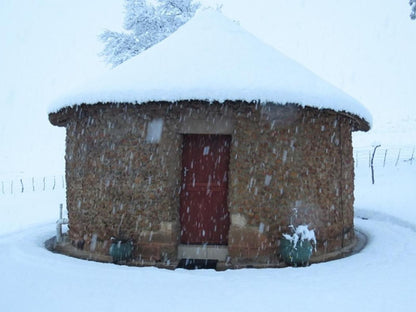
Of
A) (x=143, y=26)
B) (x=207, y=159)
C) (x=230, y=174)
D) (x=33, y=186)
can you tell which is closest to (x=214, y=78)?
(x=207, y=159)

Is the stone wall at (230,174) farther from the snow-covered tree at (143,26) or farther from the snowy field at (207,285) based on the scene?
the snow-covered tree at (143,26)

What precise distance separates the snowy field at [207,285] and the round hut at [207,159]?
722 millimetres

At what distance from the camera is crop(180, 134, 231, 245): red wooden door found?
6648 mm

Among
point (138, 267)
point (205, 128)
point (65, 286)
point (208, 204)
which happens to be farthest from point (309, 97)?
point (65, 286)

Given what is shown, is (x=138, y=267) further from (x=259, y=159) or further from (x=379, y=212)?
(x=379, y=212)

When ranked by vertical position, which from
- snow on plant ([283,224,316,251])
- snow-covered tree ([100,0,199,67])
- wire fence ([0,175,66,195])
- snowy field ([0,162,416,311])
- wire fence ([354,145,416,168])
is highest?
snow-covered tree ([100,0,199,67])

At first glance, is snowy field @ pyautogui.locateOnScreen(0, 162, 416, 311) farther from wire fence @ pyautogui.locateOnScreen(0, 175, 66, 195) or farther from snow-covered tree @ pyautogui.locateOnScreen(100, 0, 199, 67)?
wire fence @ pyautogui.locateOnScreen(0, 175, 66, 195)

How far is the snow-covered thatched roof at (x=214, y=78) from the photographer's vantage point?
5.86 meters

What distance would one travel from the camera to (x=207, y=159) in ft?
21.9

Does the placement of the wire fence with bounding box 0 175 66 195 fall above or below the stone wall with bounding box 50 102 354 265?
below

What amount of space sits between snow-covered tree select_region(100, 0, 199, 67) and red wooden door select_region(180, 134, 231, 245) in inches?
439

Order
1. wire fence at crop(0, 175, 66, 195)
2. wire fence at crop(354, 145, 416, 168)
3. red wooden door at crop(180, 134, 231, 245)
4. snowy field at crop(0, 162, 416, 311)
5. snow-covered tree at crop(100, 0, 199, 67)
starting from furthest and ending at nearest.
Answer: wire fence at crop(0, 175, 66, 195)
wire fence at crop(354, 145, 416, 168)
snow-covered tree at crop(100, 0, 199, 67)
red wooden door at crop(180, 134, 231, 245)
snowy field at crop(0, 162, 416, 311)

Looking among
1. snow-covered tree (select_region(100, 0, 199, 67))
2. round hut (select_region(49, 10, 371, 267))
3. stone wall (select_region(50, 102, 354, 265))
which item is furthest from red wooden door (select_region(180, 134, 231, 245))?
snow-covered tree (select_region(100, 0, 199, 67))

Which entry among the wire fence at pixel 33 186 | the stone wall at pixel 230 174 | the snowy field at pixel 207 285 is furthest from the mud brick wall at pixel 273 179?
the wire fence at pixel 33 186
